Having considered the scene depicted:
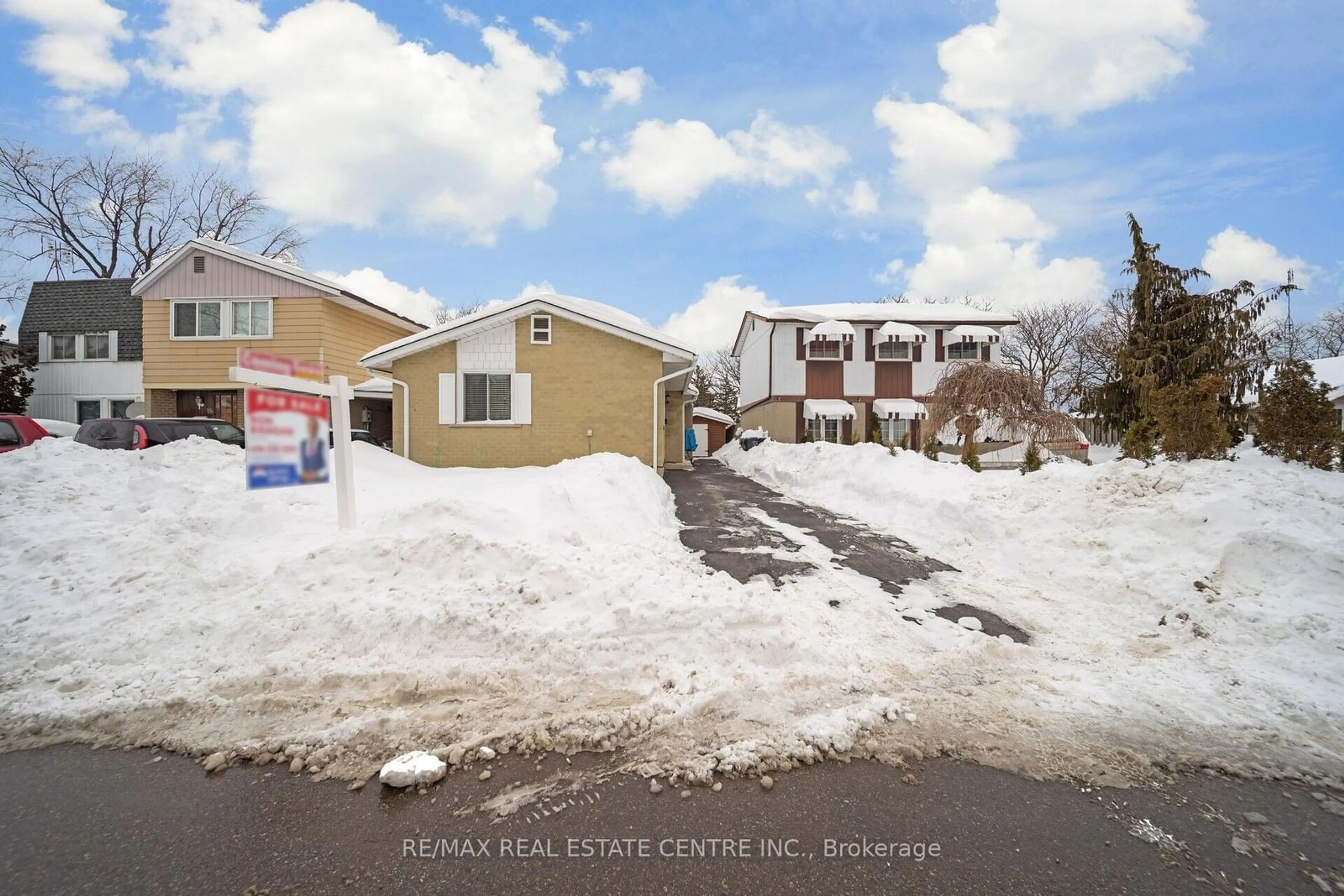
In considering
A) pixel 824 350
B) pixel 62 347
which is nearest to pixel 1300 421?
pixel 824 350

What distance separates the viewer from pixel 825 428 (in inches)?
1122

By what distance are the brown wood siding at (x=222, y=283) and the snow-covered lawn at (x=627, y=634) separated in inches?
491

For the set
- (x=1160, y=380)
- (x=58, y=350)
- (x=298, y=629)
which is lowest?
(x=298, y=629)

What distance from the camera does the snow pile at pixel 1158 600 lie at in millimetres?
3455

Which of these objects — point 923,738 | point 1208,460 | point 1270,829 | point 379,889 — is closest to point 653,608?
point 923,738

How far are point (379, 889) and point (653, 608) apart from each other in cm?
261

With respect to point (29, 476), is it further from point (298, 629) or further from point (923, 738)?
point (923, 738)

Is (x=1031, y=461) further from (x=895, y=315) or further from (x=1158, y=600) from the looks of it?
(x=895, y=315)

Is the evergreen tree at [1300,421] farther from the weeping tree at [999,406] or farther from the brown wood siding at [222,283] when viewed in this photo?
the brown wood siding at [222,283]

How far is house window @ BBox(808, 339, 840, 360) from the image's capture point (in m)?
28.6

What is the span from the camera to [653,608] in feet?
15.0

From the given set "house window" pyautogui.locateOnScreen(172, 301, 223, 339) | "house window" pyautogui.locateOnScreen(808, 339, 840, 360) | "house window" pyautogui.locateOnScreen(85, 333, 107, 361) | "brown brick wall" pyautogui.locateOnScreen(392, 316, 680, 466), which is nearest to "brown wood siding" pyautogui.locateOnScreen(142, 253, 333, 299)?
"house window" pyautogui.locateOnScreen(172, 301, 223, 339)

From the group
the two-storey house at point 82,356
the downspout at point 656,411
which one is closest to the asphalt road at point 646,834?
the downspout at point 656,411

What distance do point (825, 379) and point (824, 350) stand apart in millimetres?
1465
